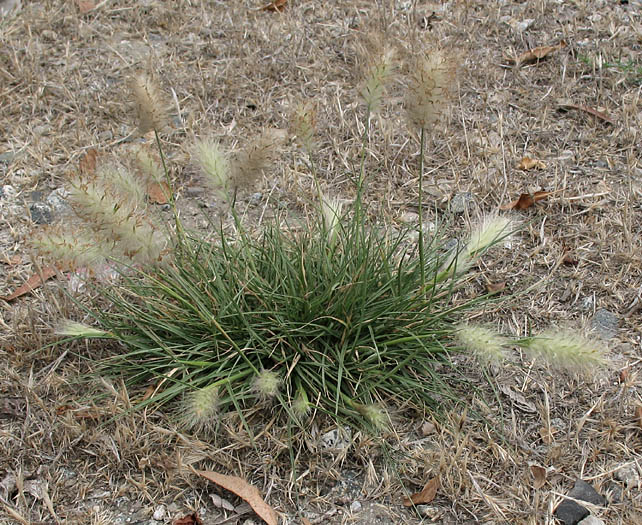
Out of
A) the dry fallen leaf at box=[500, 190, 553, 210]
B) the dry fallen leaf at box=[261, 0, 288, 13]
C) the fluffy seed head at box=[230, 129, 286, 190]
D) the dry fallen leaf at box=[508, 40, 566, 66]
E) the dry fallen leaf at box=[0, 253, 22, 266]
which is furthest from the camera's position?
the dry fallen leaf at box=[261, 0, 288, 13]

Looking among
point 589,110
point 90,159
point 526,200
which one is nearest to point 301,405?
point 526,200

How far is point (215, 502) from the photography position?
2242 mm

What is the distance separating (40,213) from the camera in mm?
3426

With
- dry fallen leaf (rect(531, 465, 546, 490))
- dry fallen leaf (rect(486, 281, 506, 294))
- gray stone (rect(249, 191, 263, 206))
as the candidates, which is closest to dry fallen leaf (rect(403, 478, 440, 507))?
dry fallen leaf (rect(531, 465, 546, 490))

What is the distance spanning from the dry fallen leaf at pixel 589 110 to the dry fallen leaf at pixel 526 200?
68cm

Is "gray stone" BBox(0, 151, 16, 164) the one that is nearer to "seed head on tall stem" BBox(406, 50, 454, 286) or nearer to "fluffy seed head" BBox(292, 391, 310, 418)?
"fluffy seed head" BBox(292, 391, 310, 418)

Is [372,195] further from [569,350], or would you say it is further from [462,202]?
[569,350]

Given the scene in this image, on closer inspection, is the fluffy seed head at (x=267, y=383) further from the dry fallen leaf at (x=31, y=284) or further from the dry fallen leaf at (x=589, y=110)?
the dry fallen leaf at (x=589, y=110)

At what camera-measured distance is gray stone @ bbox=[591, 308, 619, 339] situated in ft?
9.09

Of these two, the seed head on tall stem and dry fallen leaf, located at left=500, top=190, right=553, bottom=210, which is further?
dry fallen leaf, located at left=500, top=190, right=553, bottom=210

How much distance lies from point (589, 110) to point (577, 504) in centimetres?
223

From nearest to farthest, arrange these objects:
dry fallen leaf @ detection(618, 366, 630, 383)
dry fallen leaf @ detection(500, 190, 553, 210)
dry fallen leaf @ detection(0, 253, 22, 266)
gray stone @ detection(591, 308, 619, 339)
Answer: dry fallen leaf @ detection(618, 366, 630, 383)
gray stone @ detection(591, 308, 619, 339)
dry fallen leaf @ detection(0, 253, 22, 266)
dry fallen leaf @ detection(500, 190, 553, 210)

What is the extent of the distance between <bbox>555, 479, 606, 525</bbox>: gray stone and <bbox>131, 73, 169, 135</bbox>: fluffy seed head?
169 centimetres

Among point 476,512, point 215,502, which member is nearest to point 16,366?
point 215,502
